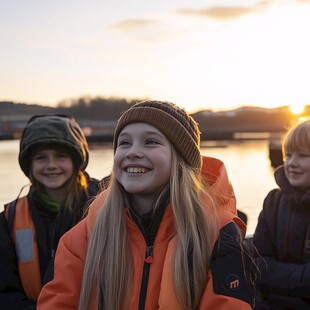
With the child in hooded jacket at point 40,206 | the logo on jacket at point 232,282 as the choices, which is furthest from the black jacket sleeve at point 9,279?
the logo on jacket at point 232,282

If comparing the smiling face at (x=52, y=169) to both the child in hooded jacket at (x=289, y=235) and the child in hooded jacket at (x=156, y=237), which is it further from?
the child in hooded jacket at (x=289, y=235)

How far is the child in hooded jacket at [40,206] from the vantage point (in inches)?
107

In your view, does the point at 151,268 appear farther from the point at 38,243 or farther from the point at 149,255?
the point at 38,243

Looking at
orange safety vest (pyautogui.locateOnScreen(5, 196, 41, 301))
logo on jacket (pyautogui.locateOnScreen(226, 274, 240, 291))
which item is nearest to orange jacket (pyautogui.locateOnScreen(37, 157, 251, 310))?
logo on jacket (pyautogui.locateOnScreen(226, 274, 240, 291))

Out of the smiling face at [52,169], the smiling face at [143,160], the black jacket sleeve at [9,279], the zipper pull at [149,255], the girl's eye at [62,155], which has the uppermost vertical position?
the smiling face at [143,160]

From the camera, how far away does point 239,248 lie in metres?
1.87

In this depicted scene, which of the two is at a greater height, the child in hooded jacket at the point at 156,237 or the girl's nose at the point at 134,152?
the girl's nose at the point at 134,152

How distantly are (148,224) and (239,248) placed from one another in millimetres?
347

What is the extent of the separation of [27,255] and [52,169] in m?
0.48

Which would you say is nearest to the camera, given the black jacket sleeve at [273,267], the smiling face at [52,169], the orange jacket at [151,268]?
the orange jacket at [151,268]

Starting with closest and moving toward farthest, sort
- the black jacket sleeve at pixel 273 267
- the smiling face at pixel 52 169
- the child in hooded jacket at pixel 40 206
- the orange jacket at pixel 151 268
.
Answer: the orange jacket at pixel 151 268
the black jacket sleeve at pixel 273 267
the child in hooded jacket at pixel 40 206
the smiling face at pixel 52 169

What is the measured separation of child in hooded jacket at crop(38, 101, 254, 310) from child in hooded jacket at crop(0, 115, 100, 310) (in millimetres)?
746

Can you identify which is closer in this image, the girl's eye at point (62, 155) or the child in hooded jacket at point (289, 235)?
the child in hooded jacket at point (289, 235)

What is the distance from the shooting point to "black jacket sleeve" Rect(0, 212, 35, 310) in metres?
2.57
